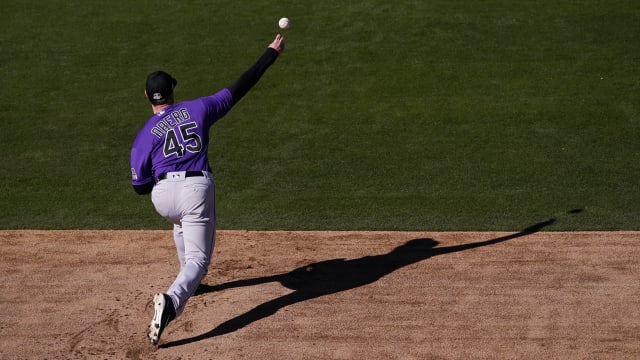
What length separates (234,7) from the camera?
14016mm

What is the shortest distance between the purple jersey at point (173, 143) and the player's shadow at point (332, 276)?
1220 mm

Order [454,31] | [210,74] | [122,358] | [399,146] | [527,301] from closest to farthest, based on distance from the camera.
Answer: [122,358] → [527,301] → [399,146] → [210,74] → [454,31]

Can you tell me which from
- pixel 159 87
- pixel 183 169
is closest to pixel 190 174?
pixel 183 169

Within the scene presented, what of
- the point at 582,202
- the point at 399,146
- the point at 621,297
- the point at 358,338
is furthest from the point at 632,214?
the point at 358,338

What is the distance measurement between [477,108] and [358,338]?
553 centimetres

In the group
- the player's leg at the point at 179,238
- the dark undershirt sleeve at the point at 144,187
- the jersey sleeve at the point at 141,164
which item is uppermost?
the jersey sleeve at the point at 141,164

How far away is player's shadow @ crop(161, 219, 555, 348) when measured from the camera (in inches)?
267

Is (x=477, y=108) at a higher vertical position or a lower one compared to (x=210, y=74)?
lower

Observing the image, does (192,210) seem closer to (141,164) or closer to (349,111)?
(141,164)

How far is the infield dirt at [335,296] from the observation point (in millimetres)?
6227

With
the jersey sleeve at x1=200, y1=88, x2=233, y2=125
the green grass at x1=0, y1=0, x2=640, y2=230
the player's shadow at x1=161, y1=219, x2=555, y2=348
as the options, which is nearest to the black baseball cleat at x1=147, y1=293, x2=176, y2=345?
the player's shadow at x1=161, y1=219, x2=555, y2=348

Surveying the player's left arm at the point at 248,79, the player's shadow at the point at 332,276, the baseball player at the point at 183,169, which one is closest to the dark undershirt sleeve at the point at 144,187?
the baseball player at the point at 183,169

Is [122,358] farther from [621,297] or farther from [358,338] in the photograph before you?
[621,297]

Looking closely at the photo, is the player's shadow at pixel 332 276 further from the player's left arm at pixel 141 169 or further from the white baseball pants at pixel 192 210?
the player's left arm at pixel 141 169
